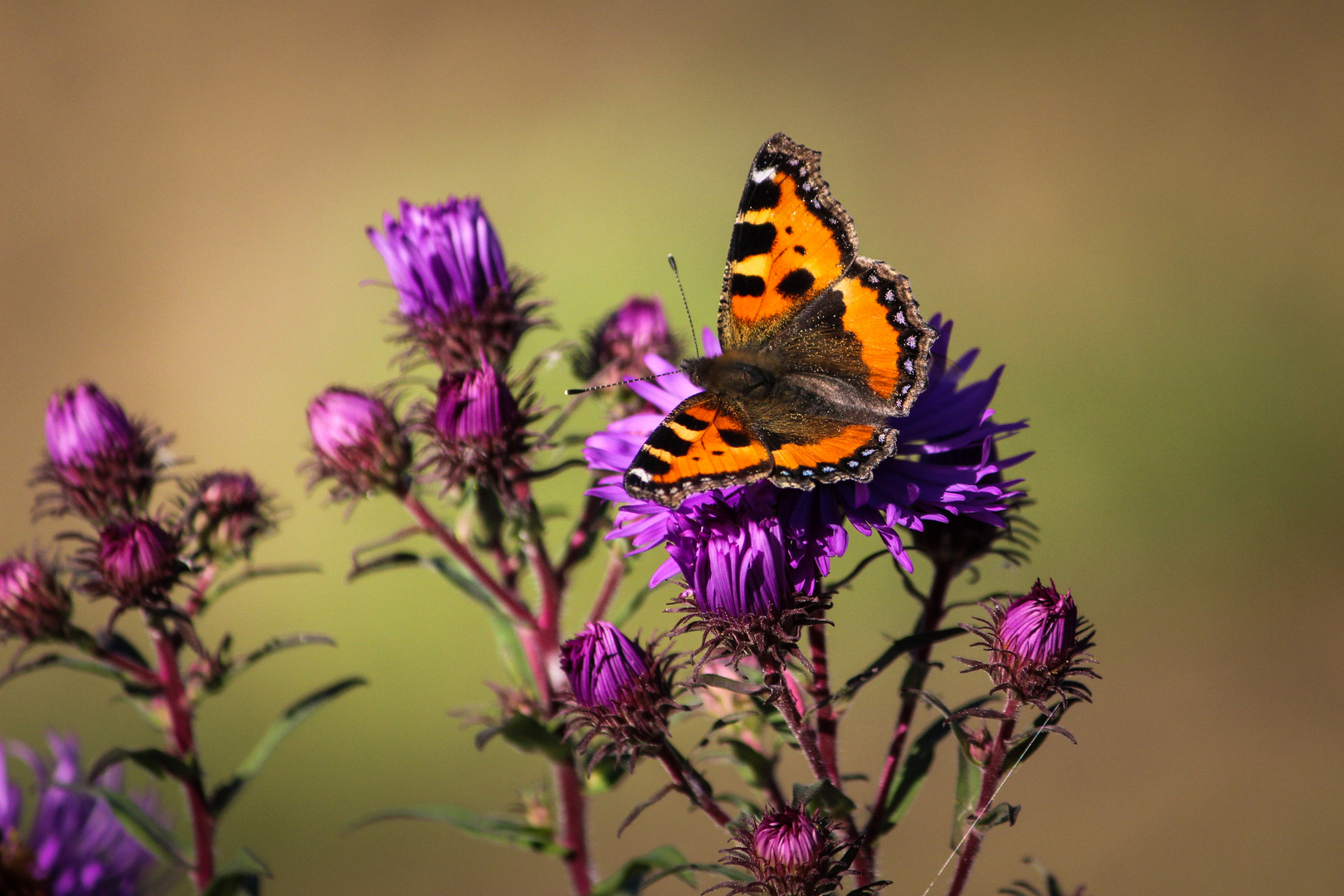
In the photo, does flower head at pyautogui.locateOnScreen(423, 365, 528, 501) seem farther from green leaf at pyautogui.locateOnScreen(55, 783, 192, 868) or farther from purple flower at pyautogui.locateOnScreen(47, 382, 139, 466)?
green leaf at pyautogui.locateOnScreen(55, 783, 192, 868)

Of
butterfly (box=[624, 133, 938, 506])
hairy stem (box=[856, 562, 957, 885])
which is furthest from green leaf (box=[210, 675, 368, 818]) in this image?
hairy stem (box=[856, 562, 957, 885])

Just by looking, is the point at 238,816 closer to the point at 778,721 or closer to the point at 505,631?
the point at 505,631

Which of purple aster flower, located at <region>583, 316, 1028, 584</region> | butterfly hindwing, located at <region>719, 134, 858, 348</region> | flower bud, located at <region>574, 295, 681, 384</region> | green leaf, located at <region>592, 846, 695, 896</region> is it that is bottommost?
green leaf, located at <region>592, 846, 695, 896</region>

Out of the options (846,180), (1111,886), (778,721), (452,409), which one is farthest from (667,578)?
(846,180)

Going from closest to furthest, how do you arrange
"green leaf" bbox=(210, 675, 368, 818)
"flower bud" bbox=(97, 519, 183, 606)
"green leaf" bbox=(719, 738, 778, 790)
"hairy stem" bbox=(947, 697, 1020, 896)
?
"hairy stem" bbox=(947, 697, 1020, 896) → "green leaf" bbox=(719, 738, 778, 790) → "flower bud" bbox=(97, 519, 183, 606) → "green leaf" bbox=(210, 675, 368, 818)

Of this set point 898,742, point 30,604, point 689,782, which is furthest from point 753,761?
point 30,604

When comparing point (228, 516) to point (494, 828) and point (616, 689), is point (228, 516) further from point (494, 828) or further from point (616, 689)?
point (616, 689)

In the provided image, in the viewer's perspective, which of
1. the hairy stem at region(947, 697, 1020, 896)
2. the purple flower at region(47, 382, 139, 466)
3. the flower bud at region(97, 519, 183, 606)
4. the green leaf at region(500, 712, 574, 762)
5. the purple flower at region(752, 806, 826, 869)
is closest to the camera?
the purple flower at region(752, 806, 826, 869)
